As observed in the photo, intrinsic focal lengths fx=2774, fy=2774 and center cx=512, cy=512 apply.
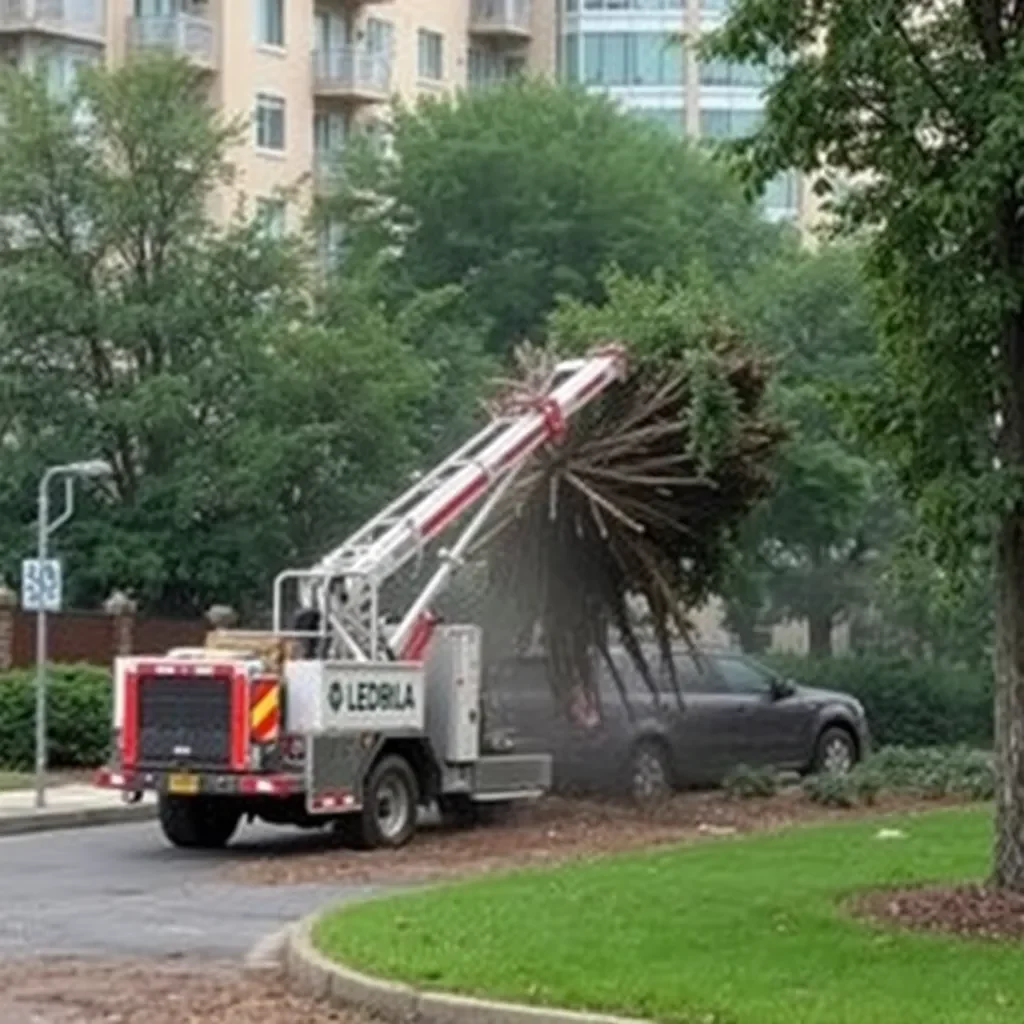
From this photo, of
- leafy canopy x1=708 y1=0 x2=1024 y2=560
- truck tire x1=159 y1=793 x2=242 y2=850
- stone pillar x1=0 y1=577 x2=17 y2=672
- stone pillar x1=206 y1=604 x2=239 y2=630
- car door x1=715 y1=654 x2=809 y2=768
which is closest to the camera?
leafy canopy x1=708 y1=0 x2=1024 y2=560

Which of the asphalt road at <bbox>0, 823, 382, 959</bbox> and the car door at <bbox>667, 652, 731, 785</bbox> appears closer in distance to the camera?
the asphalt road at <bbox>0, 823, 382, 959</bbox>

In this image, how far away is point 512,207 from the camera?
53.0 meters

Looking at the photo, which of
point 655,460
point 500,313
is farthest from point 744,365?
point 500,313

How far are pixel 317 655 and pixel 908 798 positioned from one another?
21.4 ft

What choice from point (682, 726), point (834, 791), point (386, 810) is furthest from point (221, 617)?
point (386, 810)

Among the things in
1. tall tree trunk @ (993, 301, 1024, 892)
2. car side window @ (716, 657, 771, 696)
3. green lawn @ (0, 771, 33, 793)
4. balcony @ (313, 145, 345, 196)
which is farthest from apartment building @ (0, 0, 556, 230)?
tall tree trunk @ (993, 301, 1024, 892)

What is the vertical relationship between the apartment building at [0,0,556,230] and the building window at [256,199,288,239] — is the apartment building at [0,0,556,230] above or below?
above

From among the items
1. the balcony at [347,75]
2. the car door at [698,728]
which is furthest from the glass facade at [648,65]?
the car door at [698,728]

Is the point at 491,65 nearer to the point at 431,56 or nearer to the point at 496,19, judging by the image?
the point at 496,19

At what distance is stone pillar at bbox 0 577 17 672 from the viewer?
36.7 meters

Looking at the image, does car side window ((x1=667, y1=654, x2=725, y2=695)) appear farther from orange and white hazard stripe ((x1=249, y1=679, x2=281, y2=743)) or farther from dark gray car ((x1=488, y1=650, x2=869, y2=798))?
orange and white hazard stripe ((x1=249, y1=679, x2=281, y2=743))

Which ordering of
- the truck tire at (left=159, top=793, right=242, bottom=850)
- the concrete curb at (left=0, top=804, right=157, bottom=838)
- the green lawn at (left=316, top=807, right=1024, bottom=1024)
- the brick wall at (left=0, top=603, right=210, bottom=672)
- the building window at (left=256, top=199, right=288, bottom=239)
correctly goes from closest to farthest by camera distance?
1. the green lawn at (left=316, top=807, right=1024, bottom=1024)
2. the truck tire at (left=159, top=793, right=242, bottom=850)
3. the concrete curb at (left=0, top=804, right=157, bottom=838)
4. the brick wall at (left=0, top=603, right=210, bottom=672)
5. the building window at (left=256, top=199, right=288, bottom=239)

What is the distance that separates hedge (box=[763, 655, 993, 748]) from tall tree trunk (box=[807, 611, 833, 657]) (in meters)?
7.00

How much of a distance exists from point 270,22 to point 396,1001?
58965mm
